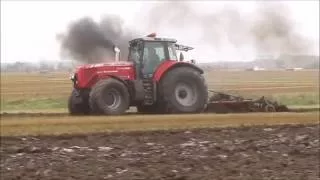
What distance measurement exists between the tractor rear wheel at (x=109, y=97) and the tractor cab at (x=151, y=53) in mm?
1106

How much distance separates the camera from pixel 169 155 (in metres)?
14.1

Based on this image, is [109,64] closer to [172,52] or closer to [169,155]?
[172,52]

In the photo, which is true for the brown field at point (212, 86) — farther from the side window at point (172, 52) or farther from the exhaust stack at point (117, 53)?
the side window at point (172, 52)

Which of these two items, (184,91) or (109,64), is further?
(184,91)

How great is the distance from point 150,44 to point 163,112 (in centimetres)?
260

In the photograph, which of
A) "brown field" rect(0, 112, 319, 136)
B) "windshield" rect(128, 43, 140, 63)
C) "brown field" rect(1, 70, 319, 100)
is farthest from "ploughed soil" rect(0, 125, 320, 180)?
"brown field" rect(1, 70, 319, 100)

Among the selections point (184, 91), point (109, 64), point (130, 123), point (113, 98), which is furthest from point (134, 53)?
point (130, 123)

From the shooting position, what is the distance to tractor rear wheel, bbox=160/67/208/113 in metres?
24.5

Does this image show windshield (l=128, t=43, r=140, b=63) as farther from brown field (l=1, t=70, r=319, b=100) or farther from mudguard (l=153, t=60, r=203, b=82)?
brown field (l=1, t=70, r=319, b=100)

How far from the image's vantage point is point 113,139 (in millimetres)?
16109

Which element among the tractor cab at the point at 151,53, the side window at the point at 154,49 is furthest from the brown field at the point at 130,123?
the side window at the point at 154,49

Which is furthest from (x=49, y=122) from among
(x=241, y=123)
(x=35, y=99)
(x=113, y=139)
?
(x=35, y=99)

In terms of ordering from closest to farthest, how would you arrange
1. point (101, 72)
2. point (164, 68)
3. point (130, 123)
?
point (130, 123)
point (101, 72)
point (164, 68)

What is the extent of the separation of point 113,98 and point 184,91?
2.94 metres
